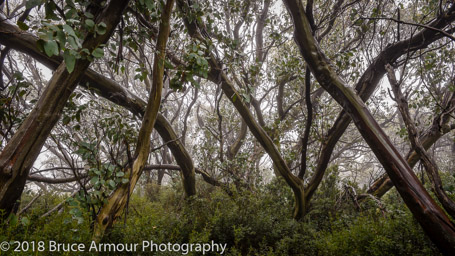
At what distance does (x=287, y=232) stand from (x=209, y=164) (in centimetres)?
262

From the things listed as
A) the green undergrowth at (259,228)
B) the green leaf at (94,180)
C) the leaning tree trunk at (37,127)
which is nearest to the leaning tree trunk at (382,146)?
the green undergrowth at (259,228)

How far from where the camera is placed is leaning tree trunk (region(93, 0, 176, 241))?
2.17 metres

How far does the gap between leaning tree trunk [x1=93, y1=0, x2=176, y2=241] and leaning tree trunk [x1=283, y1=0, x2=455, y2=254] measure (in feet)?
4.50

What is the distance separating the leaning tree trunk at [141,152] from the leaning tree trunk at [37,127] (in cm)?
42

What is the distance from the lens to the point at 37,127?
183 cm

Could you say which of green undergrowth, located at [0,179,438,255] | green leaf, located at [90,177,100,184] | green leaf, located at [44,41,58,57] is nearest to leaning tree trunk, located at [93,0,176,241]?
green undergrowth, located at [0,179,438,255]

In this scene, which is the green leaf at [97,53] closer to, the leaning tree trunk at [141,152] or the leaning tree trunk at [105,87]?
the leaning tree trunk at [105,87]

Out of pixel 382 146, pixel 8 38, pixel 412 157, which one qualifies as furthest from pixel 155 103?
pixel 412 157

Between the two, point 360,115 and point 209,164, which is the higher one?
point 209,164

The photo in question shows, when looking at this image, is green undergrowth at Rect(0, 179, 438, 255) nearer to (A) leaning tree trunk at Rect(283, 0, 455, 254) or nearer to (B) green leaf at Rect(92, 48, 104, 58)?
(A) leaning tree trunk at Rect(283, 0, 455, 254)

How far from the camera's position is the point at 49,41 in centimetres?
101

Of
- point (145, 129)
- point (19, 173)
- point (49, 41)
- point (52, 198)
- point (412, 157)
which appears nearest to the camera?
point (49, 41)

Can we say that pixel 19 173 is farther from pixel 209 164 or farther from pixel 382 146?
pixel 209 164

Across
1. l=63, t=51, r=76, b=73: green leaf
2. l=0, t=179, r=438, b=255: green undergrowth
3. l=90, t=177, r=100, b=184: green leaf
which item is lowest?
l=0, t=179, r=438, b=255: green undergrowth
